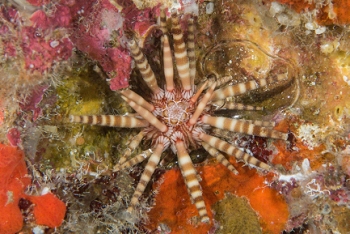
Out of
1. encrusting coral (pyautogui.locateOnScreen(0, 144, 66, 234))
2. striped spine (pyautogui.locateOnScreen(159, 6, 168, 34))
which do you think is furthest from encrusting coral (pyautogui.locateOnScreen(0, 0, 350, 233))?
striped spine (pyautogui.locateOnScreen(159, 6, 168, 34))

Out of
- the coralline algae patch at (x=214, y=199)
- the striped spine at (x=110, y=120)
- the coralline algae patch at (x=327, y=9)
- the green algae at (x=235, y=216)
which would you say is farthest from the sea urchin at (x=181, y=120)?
the coralline algae patch at (x=327, y=9)

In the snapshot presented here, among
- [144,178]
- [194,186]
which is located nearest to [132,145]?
[144,178]

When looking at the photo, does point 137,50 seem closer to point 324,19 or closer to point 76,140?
point 76,140

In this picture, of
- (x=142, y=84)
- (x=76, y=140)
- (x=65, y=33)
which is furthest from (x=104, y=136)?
(x=65, y=33)

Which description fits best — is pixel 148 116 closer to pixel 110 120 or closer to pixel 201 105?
pixel 110 120

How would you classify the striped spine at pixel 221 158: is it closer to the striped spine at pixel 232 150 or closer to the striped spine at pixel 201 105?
the striped spine at pixel 232 150

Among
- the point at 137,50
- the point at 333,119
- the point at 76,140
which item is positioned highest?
the point at 137,50
